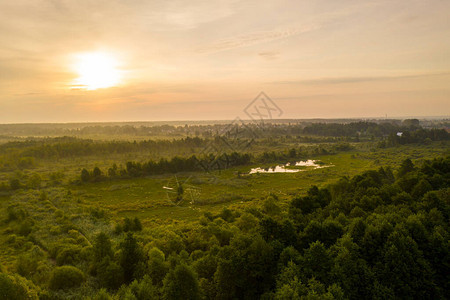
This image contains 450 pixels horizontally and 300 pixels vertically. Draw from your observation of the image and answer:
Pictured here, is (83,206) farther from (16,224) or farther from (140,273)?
(140,273)

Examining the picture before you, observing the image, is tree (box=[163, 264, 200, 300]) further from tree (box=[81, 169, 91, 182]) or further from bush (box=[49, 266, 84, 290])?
tree (box=[81, 169, 91, 182])

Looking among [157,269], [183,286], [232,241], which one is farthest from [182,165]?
[183,286]

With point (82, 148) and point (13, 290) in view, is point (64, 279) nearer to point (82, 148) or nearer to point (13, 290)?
point (13, 290)

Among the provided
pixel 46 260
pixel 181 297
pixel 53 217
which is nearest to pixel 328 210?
pixel 181 297

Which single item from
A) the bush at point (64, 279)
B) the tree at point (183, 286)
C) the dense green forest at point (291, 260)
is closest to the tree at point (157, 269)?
the dense green forest at point (291, 260)

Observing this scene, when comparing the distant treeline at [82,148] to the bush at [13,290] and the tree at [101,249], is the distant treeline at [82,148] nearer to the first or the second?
the tree at [101,249]
